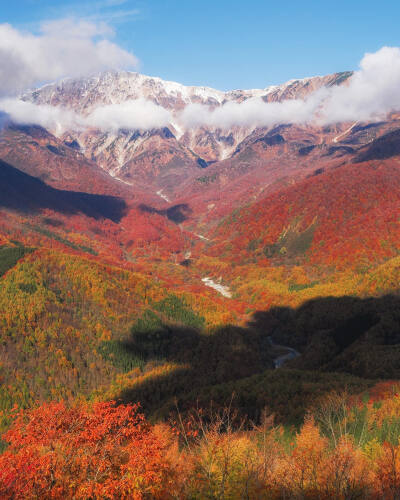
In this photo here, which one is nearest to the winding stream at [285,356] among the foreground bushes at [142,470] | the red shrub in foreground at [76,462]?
the foreground bushes at [142,470]

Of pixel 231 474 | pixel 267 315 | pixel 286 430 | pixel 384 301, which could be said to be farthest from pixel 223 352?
pixel 231 474

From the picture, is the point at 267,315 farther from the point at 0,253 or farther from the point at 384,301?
the point at 0,253

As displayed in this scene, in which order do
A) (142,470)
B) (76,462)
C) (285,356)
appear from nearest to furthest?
(76,462) < (142,470) < (285,356)

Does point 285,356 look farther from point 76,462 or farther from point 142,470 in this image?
point 76,462

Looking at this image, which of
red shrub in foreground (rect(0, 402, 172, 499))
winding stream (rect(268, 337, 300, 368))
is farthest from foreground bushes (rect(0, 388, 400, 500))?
winding stream (rect(268, 337, 300, 368))

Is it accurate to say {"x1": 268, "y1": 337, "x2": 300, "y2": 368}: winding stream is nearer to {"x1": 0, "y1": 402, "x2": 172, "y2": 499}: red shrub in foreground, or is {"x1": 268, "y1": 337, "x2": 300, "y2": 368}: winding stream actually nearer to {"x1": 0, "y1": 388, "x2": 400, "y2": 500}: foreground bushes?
{"x1": 0, "y1": 388, "x2": 400, "y2": 500}: foreground bushes

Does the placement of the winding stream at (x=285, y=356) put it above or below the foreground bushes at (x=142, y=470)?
below

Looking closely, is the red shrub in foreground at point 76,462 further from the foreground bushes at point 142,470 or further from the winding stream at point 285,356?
the winding stream at point 285,356

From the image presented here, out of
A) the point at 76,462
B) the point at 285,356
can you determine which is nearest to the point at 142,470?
the point at 76,462
